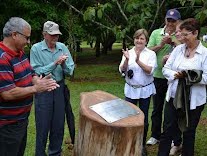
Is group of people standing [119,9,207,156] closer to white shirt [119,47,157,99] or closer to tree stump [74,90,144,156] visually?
white shirt [119,47,157,99]

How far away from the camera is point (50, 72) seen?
4.68 metres

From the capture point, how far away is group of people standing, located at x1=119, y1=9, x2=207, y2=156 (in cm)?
449

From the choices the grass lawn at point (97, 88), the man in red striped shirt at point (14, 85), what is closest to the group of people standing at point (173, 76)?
the grass lawn at point (97, 88)

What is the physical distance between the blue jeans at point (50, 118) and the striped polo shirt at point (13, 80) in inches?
35.1

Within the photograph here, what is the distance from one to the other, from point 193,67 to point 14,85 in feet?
7.12

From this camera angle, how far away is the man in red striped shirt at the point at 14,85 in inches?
141

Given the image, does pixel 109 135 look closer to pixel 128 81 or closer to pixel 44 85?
pixel 44 85

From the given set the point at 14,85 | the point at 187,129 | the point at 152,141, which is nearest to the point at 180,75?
the point at 187,129

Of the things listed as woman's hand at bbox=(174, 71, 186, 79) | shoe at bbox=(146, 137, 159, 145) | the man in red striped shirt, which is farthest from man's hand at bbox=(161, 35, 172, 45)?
the man in red striped shirt

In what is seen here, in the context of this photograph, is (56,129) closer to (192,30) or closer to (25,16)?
(192,30)

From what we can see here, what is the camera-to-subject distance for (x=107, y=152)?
4008 mm

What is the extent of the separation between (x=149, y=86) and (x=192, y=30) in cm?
117

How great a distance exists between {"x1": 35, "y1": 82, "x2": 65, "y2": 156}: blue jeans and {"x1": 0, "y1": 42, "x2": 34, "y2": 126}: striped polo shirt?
0.89 m

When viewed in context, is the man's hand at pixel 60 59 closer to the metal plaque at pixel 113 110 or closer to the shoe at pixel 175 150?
the metal plaque at pixel 113 110
